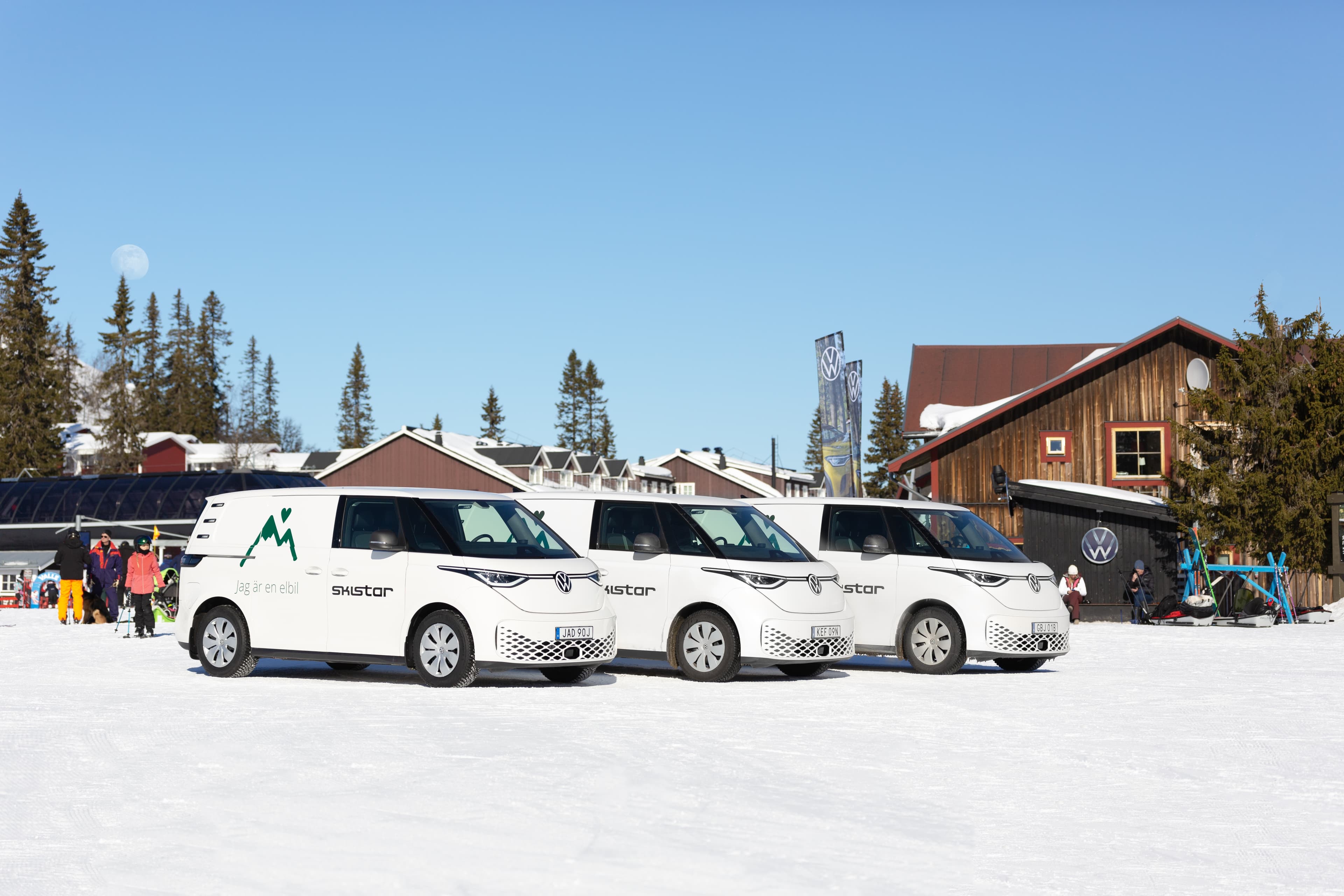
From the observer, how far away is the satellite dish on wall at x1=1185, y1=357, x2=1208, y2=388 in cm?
3575

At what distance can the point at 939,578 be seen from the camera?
16.2 meters

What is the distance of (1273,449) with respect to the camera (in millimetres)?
32188

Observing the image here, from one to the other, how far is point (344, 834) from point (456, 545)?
23.6ft

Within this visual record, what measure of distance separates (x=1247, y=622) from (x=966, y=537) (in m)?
14.9

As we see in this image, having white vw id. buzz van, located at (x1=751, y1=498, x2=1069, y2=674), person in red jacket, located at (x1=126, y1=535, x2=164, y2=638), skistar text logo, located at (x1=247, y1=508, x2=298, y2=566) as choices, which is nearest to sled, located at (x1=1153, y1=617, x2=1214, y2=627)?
white vw id. buzz van, located at (x1=751, y1=498, x2=1069, y2=674)

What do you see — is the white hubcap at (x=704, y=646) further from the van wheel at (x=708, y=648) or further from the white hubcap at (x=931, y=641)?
the white hubcap at (x=931, y=641)

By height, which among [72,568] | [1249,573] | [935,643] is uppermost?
[1249,573]

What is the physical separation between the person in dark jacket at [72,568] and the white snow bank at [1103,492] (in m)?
19.7

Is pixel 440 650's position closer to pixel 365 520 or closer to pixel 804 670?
pixel 365 520

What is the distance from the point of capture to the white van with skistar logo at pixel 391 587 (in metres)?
13.7

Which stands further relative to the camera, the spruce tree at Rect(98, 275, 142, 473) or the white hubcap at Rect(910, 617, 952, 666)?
the spruce tree at Rect(98, 275, 142, 473)

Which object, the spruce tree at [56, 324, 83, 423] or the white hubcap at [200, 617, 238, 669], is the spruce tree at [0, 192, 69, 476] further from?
the white hubcap at [200, 617, 238, 669]

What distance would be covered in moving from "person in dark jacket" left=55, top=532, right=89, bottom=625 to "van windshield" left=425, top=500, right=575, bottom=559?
592 inches

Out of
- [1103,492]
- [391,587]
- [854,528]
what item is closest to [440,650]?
[391,587]
